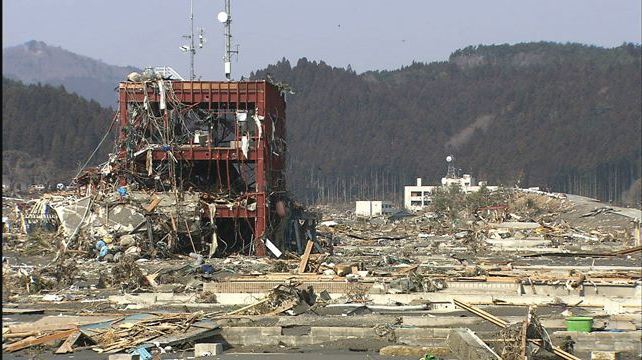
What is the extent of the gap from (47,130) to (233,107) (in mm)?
87299

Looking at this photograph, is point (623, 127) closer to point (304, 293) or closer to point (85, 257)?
point (85, 257)

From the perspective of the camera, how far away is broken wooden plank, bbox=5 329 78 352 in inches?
657

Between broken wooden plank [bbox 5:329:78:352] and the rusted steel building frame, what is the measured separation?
22.3 metres

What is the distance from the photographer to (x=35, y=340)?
1688 cm

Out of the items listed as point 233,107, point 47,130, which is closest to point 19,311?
point 233,107

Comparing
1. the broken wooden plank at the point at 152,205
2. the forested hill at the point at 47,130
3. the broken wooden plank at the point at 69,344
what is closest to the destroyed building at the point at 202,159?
the broken wooden plank at the point at 152,205

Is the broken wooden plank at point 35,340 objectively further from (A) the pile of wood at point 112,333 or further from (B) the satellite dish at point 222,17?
(B) the satellite dish at point 222,17

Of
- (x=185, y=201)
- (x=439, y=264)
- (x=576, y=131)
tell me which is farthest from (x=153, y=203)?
(x=576, y=131)

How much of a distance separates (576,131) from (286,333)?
163196 mm

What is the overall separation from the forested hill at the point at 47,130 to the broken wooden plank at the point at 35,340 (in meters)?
88.1

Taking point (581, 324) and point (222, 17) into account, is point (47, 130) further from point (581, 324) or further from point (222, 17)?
point (581, 324)

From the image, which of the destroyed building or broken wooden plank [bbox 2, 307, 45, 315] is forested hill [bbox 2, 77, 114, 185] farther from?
broken wooden plank [bbox 2, 307, 45, 315]

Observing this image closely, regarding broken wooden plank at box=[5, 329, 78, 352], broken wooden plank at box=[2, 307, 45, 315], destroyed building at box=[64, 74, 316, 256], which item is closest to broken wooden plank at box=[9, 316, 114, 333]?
broken wooden plank at box=[5, 329, 78, 352]

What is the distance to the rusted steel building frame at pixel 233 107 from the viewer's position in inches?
1577
